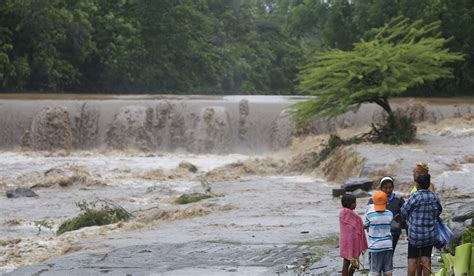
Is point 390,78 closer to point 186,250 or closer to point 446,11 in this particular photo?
point 186,250

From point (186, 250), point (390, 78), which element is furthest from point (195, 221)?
point (390, 78)

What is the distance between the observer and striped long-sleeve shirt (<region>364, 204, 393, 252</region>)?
850 centimetres

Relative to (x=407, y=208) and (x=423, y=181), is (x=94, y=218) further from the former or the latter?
(x=423, y=181)

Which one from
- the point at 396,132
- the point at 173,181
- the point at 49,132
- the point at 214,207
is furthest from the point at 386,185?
the point at 49,132

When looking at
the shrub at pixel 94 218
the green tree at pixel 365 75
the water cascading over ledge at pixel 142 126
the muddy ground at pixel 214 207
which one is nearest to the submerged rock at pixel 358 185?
the muddy ground at pixel 214 207

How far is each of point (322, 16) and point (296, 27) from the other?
148 centimetres

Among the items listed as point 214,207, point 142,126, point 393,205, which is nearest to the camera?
point 393,205

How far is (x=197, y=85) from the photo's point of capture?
51750 millimetres

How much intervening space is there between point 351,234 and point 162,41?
4201 centimetres

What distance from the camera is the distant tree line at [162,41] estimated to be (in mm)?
40188

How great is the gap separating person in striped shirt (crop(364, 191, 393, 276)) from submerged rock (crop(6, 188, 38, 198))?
42.8ft

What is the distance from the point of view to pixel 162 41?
164 ft

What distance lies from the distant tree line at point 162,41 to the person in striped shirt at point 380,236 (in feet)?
98.3

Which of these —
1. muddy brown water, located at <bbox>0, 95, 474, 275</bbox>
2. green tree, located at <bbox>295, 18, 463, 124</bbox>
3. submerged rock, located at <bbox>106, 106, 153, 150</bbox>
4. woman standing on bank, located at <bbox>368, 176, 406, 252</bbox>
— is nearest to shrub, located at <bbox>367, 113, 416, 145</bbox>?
muddy brown water, located at <bbox>0, 95, 474, 275</bbox>
